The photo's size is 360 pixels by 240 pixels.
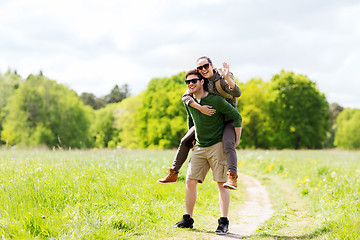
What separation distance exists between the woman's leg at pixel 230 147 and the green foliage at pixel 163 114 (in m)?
31.7

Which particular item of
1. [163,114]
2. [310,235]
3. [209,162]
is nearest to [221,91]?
[209,162]

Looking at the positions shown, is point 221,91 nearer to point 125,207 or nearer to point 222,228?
point 222,228

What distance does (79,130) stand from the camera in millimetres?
42562

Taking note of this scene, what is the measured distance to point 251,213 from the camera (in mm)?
7113

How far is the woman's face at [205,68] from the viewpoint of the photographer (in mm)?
5033

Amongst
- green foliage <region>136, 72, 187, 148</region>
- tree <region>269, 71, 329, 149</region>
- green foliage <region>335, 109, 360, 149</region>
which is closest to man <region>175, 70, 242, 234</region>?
green foliage <region>136, 72, 187, 148</region>

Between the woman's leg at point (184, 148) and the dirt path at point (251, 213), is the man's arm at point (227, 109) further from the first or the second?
the dirt path at point (251, 213)

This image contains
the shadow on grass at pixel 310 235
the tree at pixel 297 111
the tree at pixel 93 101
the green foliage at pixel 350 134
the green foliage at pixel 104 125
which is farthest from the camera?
the tree at pixel 93 101

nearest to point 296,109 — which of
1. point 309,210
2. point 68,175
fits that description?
point 309,210

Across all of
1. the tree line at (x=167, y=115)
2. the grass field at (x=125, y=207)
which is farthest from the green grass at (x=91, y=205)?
the tree line at (x=167, y=115)

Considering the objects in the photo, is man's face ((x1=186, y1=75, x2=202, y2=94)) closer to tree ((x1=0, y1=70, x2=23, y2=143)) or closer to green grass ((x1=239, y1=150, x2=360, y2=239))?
green grass ((x1=239, y1=150, x2=360, y2=239))

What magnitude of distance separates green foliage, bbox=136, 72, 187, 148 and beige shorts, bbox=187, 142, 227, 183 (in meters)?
31.5

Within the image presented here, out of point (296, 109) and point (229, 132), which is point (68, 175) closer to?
point (229, 132)

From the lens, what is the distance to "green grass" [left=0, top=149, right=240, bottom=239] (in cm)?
437
